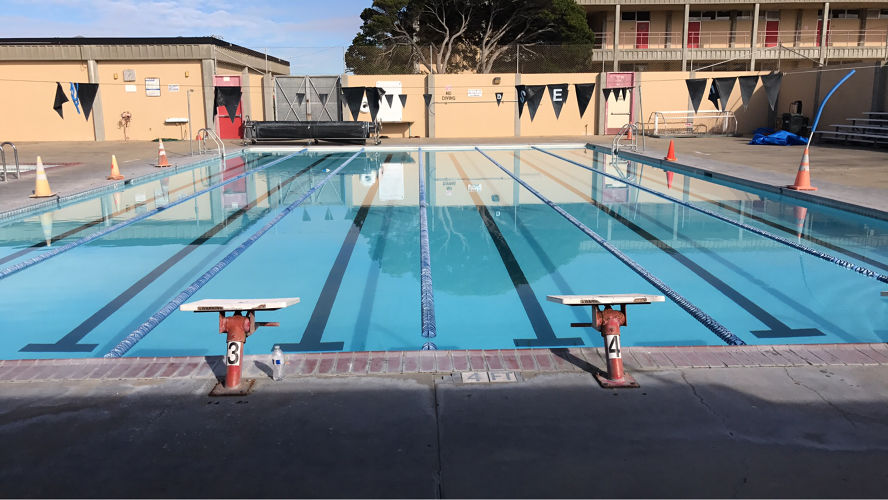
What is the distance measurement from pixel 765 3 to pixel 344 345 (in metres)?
38.9

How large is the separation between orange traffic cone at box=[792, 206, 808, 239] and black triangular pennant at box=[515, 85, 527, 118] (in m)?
15.4

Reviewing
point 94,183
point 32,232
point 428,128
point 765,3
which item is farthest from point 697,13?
point 32,232

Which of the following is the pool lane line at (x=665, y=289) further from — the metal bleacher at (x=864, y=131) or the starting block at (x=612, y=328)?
→ the metal bleacher at (x=864, y=131)

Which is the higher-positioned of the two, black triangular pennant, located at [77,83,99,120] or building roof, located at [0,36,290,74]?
building roof, located at [0,36,290,74]

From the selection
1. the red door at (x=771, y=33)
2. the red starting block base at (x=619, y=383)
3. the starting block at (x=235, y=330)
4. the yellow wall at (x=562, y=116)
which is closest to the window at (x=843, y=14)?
the red door at (x=771, y=33)

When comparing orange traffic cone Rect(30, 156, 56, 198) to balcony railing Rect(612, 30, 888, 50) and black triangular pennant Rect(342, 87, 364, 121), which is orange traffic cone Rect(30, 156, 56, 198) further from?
balcony railing Rect(612, 30, 888, 50)

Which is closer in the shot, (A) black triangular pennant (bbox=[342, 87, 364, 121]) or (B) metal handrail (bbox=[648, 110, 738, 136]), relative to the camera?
(A) black triangular pennant (bbox=[342, 87, 364, 121])

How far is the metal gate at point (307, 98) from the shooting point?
26.8 meters

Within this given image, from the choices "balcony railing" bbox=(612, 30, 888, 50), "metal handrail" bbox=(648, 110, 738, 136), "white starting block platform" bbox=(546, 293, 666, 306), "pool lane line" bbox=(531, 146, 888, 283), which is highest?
"balcony railing" bbox=(612, 30, 888, 50)

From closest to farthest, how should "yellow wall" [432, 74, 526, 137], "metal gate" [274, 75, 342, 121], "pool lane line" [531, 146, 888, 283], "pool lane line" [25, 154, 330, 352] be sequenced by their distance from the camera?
"pool lane line" [25, 154, 330, 352] < "pool lane line" [531, 146, 888, 283] < "metal gate" [274, 75, 342, 121] < "yellow wall" [432, 74, 526, 137]

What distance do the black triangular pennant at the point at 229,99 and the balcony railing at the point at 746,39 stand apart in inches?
856

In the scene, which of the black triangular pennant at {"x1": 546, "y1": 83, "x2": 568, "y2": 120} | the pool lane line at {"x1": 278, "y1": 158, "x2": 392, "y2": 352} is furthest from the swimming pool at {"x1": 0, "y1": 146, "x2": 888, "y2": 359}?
the black triangular pennant at {"x1": 546, "y1": 83, "x2": 568, "y2": 120}

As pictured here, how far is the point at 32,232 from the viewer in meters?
9.21

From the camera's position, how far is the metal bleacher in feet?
64.4
